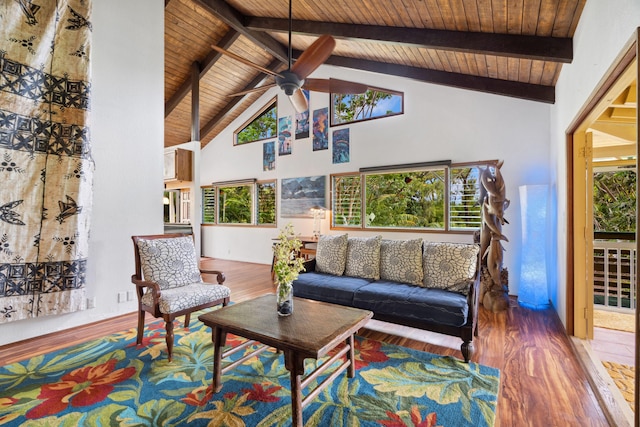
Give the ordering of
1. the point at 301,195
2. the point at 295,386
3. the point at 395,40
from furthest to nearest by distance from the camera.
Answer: the point at 301,195 → the point at 395,40 → the point at 295,386

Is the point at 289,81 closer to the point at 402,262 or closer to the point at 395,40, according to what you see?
the point at 395,40

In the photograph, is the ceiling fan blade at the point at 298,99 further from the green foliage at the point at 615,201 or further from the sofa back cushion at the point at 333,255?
the green foliage at the point at 615,201

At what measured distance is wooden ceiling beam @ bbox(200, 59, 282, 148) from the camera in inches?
262

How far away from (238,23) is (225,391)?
5037mm

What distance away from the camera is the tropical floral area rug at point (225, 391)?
5.94 ft

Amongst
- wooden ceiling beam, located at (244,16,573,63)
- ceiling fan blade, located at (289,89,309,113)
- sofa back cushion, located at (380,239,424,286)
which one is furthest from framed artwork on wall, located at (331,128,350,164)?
sofa back cushion, located at (380,239,424,286)

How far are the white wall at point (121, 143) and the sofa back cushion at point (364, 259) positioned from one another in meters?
2.55

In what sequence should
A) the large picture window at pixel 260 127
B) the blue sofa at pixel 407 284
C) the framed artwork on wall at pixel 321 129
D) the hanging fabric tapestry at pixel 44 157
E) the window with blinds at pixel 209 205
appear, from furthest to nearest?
1. the window with blinds at pixel 209 205
2. the large picture window at pixel 260 127
3. the framed artwork on wall at pixel 321 129
4. the hanging fabric tapestry at pixel 44 157
5. the blue sofa at pixel 407 284

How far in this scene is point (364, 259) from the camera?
354 centimetres

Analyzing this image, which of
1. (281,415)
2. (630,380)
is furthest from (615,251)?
(281,415)

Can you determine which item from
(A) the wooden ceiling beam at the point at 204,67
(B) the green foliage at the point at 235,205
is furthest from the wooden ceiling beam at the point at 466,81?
(B) the green foliage at the point at 235,205

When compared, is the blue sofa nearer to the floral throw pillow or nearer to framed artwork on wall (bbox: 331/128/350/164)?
the floral throw pillow

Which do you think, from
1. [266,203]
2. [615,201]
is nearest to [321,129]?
[266,203]

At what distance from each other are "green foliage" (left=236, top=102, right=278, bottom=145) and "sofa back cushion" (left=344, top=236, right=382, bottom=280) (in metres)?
4.38
